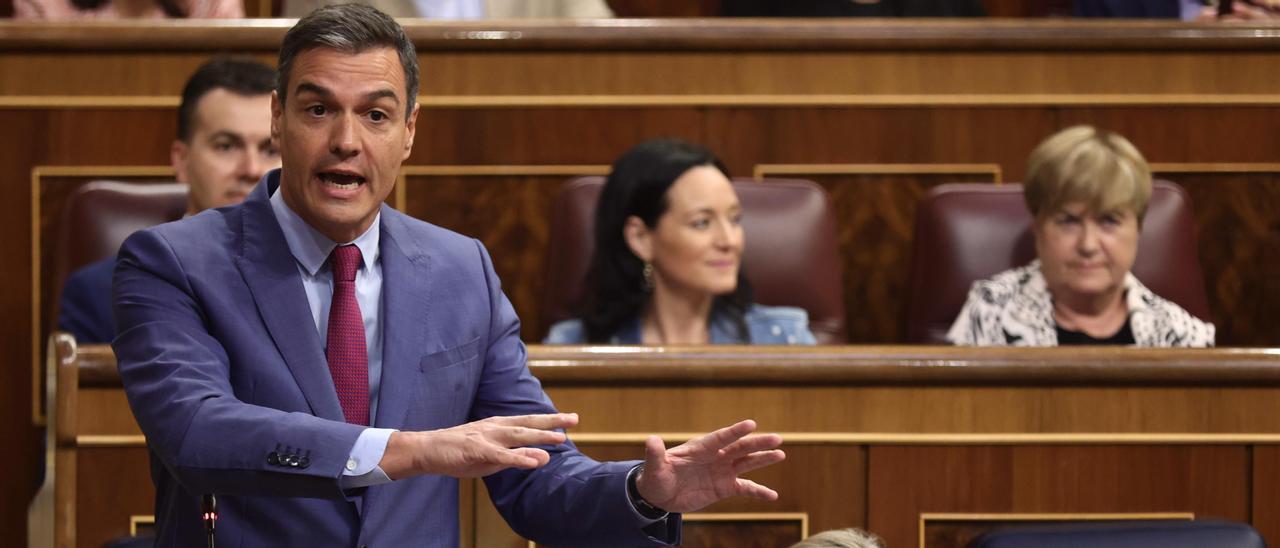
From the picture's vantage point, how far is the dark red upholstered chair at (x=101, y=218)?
139cm

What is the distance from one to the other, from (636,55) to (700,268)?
267 mm

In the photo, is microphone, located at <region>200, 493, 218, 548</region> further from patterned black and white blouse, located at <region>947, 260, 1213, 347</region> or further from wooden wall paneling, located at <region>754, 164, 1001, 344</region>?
wooden wall paneling, located at <region>754, 164, 1001, 344</region>

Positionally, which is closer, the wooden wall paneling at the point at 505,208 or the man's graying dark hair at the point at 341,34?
the man's graying dark hair at the point at 341,34

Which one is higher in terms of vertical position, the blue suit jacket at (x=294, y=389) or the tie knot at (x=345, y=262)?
the tie knot at (x=345, y=262)

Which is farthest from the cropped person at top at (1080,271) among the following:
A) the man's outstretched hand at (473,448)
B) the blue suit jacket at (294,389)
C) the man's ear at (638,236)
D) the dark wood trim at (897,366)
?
the man's outstretched hand at (473,448)

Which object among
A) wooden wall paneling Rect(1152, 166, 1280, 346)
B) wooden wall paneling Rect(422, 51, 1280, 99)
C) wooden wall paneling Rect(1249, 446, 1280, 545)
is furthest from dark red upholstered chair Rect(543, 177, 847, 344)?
wooden wall paneling Rect(1249, 446, 1280, 545)

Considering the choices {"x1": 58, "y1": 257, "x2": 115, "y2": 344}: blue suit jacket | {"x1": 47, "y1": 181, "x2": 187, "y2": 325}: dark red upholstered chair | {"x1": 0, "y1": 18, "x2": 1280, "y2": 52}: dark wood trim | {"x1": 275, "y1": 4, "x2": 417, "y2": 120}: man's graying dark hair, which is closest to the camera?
{"x1": 275, "y1": 4, "x2": 417, "y2": 120}: man's graying dark hair

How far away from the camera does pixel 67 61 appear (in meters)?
1.48

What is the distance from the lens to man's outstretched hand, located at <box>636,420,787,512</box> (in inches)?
26.7

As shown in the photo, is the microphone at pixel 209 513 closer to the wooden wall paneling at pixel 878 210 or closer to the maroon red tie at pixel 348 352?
the maroon red tie at pixel 348 352

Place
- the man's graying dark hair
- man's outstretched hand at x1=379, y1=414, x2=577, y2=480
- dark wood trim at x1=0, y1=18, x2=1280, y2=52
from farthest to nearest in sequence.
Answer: dark wood trim at x1=0, y1=18, x2=1280, y2=52 < the man's graying dark hair < man's outstretched hand at x1=379, y1=414, x2=577, y2=480

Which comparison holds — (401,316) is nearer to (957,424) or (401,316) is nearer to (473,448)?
(473,448)

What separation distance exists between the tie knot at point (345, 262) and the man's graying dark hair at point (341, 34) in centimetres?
7

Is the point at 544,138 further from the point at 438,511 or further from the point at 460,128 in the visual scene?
the point at 438,511
